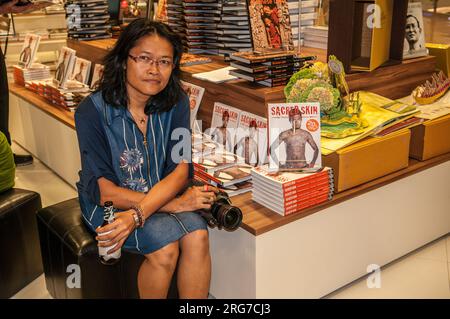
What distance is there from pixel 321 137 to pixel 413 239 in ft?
2.66

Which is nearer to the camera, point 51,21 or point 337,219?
point 337,219

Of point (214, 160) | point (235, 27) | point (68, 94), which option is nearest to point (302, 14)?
point (235, 27)

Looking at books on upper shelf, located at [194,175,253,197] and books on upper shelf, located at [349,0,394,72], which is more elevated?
books on upper shelf, located at [349,0,394,72]

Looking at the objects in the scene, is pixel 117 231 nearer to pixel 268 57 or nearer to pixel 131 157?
pixel 131 157

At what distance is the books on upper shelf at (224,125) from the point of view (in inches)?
107

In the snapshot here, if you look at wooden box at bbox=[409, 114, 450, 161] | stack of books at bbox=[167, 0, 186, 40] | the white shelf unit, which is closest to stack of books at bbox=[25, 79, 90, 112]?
stack of books at bbox=[167, 0, 186, 40]

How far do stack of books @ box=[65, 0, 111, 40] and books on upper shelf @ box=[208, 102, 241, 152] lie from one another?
6.10 ft

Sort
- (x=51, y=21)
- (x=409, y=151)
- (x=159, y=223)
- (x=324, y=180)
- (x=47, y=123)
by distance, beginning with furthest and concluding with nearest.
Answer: (x=51, y=21), (x=47, y=123), (x=409, y=151), (x=324, y=180), (x=159, y=223)

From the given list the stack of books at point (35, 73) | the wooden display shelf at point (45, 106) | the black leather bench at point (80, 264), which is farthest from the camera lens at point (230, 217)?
the stack of books at point (35, 73)

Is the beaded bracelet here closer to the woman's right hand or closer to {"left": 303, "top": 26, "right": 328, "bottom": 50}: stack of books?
the woman's right hand

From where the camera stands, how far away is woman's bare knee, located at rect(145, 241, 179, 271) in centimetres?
199

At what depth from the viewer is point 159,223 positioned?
6.67 ft

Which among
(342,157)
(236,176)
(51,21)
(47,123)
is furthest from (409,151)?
(51,21)
